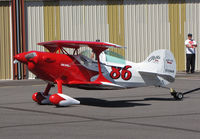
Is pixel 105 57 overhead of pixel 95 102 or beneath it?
overhead

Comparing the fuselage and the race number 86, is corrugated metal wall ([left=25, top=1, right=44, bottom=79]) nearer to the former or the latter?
the fuselage

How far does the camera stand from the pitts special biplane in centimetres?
1314

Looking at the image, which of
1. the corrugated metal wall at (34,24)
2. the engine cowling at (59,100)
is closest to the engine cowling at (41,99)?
the engine cowling at (59,100)

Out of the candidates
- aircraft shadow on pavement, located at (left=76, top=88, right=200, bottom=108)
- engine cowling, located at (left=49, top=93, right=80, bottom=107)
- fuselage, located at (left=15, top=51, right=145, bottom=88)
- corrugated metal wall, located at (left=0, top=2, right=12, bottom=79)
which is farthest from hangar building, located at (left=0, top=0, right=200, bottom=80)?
engine cowling, located at (left=49, top=93, right=80, bottom=107)

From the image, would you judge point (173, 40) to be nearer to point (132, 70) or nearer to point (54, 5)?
point (54, 5)

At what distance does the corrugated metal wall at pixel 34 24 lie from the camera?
24.6 metres

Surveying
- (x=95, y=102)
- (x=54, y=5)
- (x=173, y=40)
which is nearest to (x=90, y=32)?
(x=54, y=5)

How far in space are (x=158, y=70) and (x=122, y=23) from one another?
1187cm

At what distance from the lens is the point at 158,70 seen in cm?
1439

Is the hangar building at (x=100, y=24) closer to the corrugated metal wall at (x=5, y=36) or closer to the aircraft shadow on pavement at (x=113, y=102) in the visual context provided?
the corrugated metal wall at (x=5, y=36)

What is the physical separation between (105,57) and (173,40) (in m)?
13.4

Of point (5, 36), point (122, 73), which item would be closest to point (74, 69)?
point (122, 73)

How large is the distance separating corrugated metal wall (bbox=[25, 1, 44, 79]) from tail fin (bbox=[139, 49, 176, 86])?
1119 centimetres

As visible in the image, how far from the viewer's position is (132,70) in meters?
14.1
